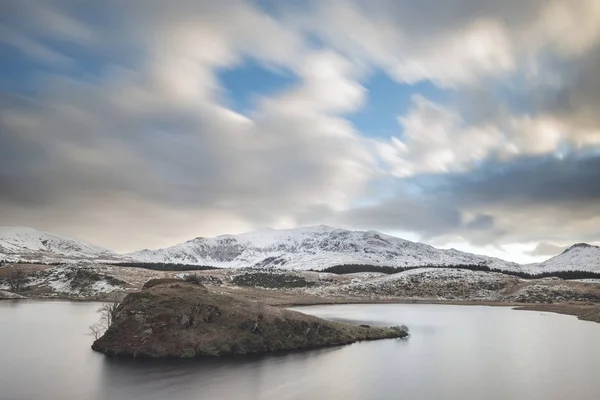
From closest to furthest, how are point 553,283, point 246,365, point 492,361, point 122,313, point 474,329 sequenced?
point 246,365
point 492,361
point 122,313
point 474,329
point 553,283

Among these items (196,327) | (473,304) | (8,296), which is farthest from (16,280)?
(473,304)

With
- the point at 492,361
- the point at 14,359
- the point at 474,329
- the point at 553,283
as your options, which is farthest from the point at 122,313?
the point at 553,283

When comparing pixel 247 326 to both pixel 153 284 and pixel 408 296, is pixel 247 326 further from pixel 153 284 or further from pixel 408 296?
pixel 408 296

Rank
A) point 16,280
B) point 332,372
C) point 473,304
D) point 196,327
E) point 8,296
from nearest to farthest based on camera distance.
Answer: point 332,372 < point 196,327 < point 8,296 < point 473,304 < point 16,280

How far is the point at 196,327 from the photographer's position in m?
48.9

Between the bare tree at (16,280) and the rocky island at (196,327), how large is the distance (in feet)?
386

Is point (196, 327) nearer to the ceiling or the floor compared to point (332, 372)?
nearer to the ceiling

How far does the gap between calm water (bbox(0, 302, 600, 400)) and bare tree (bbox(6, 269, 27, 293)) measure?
100272 millimetres

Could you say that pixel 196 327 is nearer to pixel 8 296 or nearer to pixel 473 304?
pixel 473 304

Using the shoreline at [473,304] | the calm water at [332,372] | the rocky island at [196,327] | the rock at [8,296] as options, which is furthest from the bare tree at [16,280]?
the rocky island at [196,327]

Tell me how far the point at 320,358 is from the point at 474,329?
1453 inches

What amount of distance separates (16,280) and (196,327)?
133281 millimetres

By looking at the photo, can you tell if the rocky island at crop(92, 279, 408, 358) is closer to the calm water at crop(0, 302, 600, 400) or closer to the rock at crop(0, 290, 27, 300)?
the calm water at crop(0, 302, 600, 400)

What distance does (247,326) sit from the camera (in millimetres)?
50906
